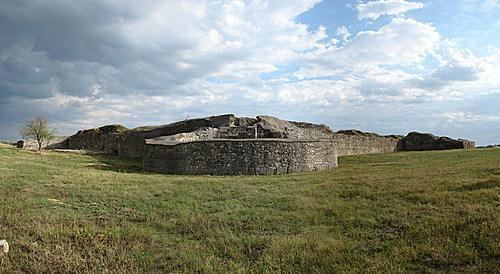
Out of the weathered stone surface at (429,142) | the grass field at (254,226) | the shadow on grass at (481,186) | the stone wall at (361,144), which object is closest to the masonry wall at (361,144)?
the stone wall at (361,144)

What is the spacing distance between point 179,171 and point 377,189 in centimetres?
945

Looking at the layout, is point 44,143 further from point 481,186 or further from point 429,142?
point 429,142

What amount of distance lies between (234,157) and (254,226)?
8.95 metres

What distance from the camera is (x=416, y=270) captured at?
561 cm

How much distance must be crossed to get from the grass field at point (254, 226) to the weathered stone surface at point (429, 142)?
2677 centimetres

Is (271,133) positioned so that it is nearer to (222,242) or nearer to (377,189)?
(377,189)

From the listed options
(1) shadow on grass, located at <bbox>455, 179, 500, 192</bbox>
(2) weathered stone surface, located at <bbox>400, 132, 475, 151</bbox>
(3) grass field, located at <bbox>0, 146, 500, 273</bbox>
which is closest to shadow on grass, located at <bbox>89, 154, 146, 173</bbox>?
(3) grass field, located at <bbox>0, 146, 500, 273</bbox>

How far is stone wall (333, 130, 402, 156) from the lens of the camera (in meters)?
31.2

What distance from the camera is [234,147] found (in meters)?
17.0

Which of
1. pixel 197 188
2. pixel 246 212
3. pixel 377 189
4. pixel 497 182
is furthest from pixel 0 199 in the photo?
pixel 497 182

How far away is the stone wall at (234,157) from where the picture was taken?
16938mm

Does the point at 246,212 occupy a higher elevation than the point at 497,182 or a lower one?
lower

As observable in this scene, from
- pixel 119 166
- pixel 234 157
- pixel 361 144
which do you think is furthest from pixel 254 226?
pixel 361 144

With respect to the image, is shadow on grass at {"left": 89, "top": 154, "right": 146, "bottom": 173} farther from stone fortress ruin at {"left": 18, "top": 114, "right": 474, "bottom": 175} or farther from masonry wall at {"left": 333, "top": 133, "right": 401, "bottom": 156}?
masonry wall at {"left": 333, "top": 133, "right": 401, "bottom": 156}
